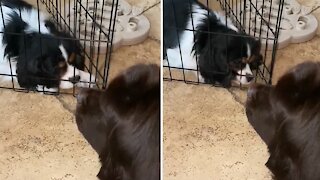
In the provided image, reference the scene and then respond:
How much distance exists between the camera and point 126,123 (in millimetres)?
1203

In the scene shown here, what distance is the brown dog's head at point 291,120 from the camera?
119cm

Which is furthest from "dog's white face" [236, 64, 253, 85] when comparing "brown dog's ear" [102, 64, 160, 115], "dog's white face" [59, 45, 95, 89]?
"dog's white face" [59, 45, 95, 89]

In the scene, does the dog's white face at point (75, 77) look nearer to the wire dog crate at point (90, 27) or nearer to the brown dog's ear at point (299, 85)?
the wire dog crate at point (90, 27)

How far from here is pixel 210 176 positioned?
1.27m

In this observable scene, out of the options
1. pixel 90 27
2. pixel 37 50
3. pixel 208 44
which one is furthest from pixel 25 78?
pixel 208 44

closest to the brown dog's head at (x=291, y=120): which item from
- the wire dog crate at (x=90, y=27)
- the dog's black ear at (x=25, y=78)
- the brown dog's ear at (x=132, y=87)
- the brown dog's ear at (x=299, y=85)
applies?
the brown dog's ear at (x=299, y=85)

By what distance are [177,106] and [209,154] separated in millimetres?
122

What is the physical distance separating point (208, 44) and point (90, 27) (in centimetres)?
24

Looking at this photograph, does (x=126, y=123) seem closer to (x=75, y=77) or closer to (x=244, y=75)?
(x=75, y=77)

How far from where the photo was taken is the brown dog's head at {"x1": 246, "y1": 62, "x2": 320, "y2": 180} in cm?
119

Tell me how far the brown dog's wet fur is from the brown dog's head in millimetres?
201

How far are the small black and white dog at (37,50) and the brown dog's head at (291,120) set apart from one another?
0.34 m

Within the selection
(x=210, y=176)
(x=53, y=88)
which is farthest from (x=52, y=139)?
(x=210, y=176)

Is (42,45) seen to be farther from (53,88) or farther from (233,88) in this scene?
(233,88)
